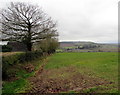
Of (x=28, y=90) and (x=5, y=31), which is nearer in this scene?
(x=28, y=90)

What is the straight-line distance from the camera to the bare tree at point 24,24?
18.3m

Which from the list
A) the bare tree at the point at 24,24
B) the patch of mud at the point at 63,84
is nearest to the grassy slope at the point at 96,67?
the patch of mud at the point at 63,84

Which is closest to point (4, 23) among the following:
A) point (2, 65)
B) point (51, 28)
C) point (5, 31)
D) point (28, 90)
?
point (5, 31)

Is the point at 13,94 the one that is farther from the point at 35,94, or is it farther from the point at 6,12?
the point at 6,12

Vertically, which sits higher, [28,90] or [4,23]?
[4,23]

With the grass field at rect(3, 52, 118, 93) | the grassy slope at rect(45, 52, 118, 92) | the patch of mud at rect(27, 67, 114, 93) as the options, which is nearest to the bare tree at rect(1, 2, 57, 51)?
the grassy slope at rect(45, 52, 118, 92)

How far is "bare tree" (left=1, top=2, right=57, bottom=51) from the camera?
18.3 m

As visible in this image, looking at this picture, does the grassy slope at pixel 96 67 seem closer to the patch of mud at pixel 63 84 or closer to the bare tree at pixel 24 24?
the patch of mud at pixel 63 84

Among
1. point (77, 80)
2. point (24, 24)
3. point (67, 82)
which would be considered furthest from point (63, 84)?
point (24, 24)

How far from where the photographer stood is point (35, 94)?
198 inches

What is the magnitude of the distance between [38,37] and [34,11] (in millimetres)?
4945

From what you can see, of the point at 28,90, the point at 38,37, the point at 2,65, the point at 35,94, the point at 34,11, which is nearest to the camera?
the point at 35,94

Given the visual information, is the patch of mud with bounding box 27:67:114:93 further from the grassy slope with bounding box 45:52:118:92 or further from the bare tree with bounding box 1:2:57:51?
the bare tree with bounding box 1:2:57:51

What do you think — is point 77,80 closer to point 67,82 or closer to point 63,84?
point 67,82
